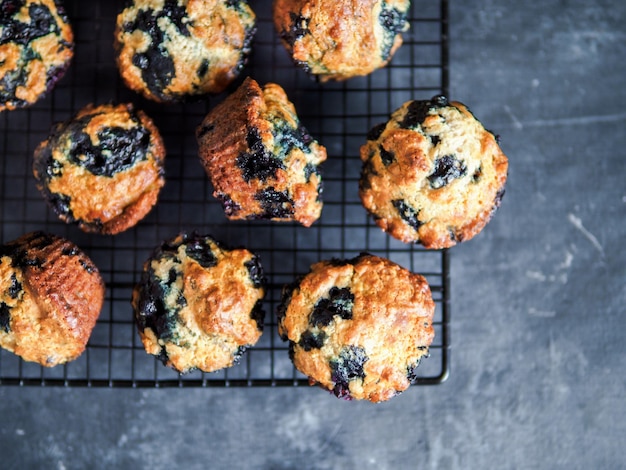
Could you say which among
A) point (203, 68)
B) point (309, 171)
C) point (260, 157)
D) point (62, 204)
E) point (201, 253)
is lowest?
point (201, 253)

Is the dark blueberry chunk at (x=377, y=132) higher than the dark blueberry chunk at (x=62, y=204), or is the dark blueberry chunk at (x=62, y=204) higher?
the dark blueberry chunk at (x=377, y=132)

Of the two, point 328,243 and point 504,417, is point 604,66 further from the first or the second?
point 504,417

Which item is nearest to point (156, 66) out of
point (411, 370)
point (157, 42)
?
point (157, 42)

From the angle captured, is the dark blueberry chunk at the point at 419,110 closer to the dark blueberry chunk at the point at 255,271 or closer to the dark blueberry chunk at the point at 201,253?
the dark blueberry chunk at the point at 255,271

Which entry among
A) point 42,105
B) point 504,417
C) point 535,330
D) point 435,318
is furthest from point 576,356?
point 42,105

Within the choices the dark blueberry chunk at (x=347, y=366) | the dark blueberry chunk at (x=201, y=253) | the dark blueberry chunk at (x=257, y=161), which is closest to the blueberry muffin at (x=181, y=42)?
the dark blueberry chunk at (x=257, y=161)

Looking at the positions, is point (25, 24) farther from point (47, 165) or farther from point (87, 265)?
point (87, 265)
